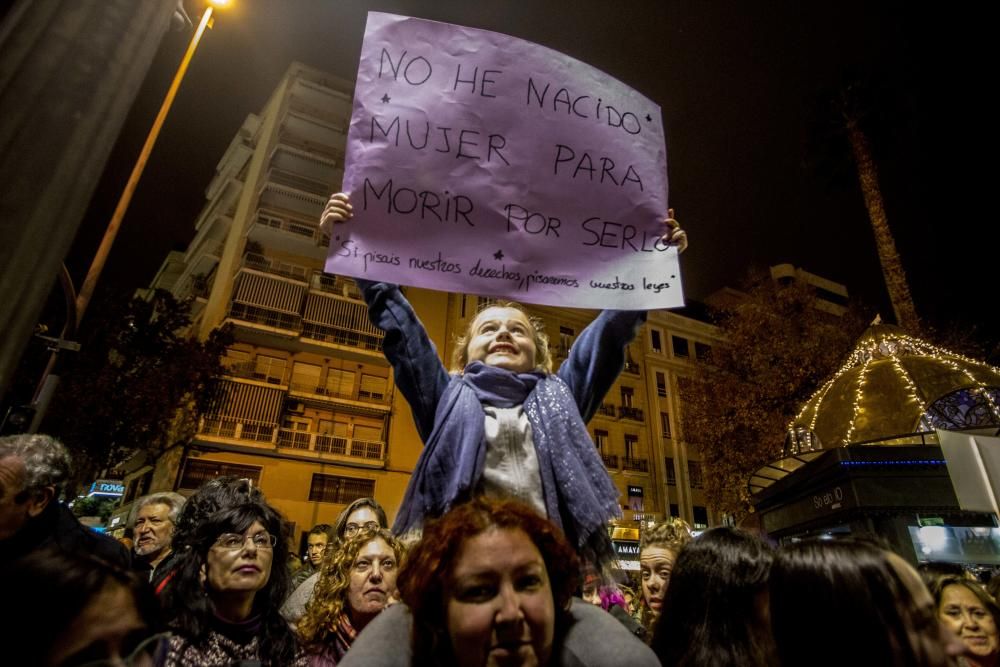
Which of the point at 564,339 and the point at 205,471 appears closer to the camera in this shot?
the point at 205,471

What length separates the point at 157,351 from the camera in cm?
1972

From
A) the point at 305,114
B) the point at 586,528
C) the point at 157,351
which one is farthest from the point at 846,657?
the point at 305,114

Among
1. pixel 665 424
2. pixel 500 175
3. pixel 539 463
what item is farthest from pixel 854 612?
pixel 665 424

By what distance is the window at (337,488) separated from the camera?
27750 millimetres

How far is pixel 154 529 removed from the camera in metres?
5.21

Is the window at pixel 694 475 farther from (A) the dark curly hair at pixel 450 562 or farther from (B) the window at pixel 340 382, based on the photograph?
(A) the dark curly hair at pixel 450 562

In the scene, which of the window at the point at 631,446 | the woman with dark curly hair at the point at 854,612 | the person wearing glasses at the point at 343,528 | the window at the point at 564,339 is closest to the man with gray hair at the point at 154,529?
the person wearing glasses at the point at 343,528

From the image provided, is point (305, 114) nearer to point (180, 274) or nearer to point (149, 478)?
point (180, 274)

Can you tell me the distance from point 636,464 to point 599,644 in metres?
36.0

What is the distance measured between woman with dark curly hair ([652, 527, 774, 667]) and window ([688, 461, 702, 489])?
37.1 m

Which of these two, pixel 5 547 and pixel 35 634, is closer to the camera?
pixel 35 634

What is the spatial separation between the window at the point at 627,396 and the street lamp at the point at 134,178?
102 ft

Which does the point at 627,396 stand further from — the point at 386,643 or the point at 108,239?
the point at 386,643

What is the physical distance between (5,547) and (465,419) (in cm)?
314
